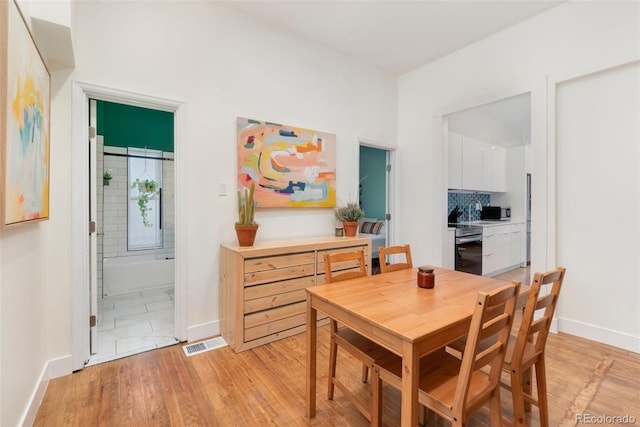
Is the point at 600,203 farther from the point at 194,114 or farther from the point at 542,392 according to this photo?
the point at 194,114

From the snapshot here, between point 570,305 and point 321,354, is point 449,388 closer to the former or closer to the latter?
point 321,354

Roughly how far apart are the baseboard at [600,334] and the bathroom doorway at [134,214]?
3.99 m

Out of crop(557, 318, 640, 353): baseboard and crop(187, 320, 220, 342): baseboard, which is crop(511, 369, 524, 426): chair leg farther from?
crop(187, 320, 220, 342): baseboard

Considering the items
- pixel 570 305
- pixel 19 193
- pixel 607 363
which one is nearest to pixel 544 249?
pixel 570 305

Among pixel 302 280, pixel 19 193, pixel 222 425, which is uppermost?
pixel 19 193

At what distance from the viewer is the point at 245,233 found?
2574 mm

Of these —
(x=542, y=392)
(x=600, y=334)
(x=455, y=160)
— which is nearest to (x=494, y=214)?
(x=455, y=160)

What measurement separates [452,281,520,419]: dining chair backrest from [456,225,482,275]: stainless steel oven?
3070 mm

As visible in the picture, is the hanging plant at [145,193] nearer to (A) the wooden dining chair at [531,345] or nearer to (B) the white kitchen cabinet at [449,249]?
(B) the white kitchen cabinet at [449,249]

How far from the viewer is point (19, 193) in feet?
4.44

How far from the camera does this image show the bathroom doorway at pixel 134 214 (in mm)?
3613

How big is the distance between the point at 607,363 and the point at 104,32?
4.64 m

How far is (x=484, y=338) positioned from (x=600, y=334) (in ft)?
8.11

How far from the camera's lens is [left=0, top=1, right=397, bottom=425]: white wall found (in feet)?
5.53
